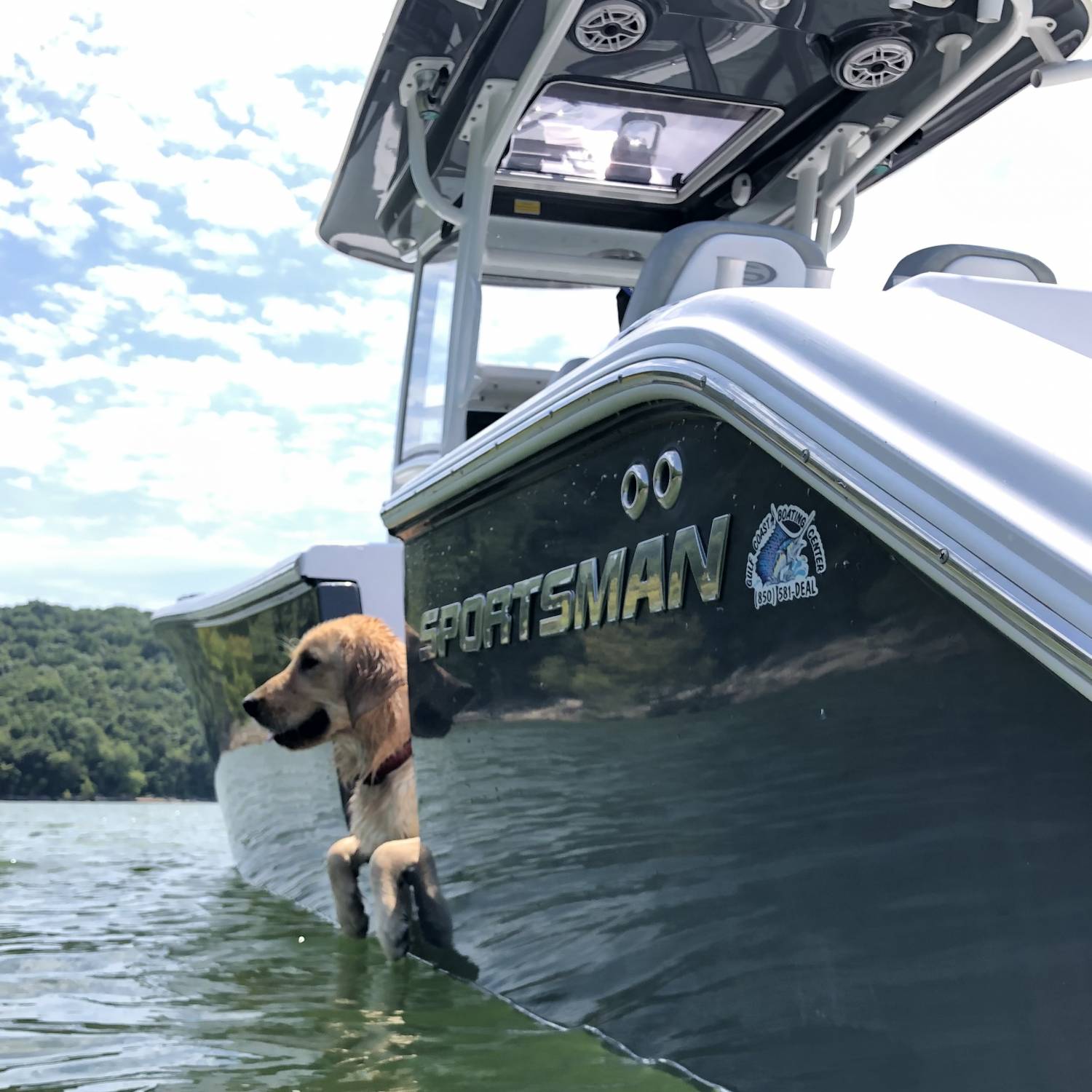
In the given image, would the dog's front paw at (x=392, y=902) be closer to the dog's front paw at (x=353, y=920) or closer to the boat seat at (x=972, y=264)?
the dog's front paw at (x=353, y=920)

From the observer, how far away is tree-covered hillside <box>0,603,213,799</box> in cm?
5112

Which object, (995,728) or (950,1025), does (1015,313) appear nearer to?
(995,728)

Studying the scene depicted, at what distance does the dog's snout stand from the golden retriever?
0.13 ft

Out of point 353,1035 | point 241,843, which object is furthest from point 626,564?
point 241,843

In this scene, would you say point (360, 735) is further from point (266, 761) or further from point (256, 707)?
point (266, 761)

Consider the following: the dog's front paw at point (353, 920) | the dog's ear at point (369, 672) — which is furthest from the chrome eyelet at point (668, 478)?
the dog's front paw at point (353, 920)

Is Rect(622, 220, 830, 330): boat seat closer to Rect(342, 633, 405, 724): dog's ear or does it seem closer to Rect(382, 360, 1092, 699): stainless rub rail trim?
Rect(382, 360, 1092, 699): stainless rub rail trim

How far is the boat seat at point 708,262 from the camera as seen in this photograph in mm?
2344

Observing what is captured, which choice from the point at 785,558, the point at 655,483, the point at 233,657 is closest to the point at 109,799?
the point at 233,657

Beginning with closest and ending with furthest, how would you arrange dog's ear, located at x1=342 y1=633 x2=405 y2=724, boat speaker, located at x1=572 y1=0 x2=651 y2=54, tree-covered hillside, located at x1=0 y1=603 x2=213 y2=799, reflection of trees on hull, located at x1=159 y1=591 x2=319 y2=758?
1. dog's ear, located at x1=342 y1=633 x2=405 y2=724
2. boat speaker, located at x1=572 y1=0 x2=651 y2=54
3. reflection of trees on hull, located at x1=159 y1=591 x2=319 y2=758
4. tree-covered hillside, located at x1=0 y1=603 x2=213 y2=799

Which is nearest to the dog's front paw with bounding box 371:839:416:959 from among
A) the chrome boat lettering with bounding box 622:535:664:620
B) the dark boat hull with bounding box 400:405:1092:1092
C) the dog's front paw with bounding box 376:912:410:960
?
the dog's front paw with bounding box 376:912:410:960

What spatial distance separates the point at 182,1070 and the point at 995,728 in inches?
68.6

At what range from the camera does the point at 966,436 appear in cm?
132

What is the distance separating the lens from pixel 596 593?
6.86 feet
